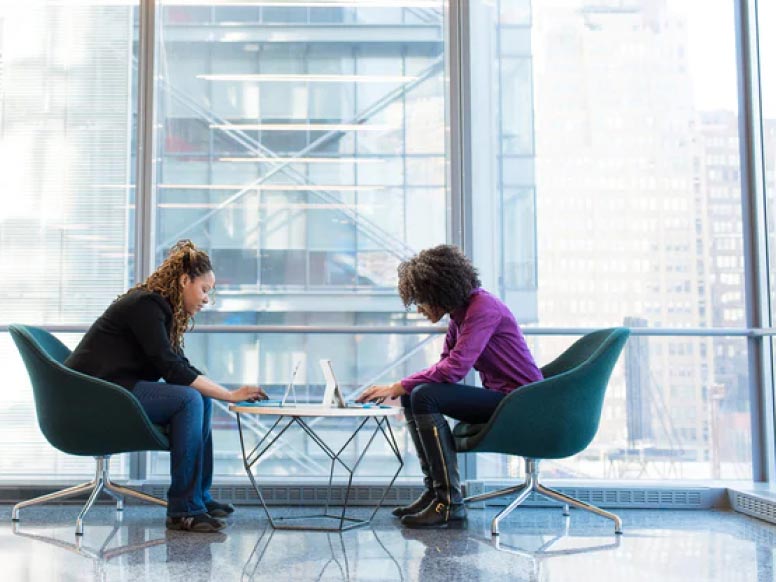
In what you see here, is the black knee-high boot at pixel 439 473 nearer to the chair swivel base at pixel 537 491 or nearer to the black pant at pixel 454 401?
the black pant at pixel 454 401

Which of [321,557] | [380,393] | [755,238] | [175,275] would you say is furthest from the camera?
[755,238]

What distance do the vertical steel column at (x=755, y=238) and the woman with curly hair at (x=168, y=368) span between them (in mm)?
2266

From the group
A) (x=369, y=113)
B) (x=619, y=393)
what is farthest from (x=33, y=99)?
(x=619, y=393)

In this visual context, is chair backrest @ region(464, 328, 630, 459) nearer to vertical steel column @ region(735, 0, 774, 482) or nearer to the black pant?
the black pant

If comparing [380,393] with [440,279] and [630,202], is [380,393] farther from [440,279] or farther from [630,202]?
[630,202]

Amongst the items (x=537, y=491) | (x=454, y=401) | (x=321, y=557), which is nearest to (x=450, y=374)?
(x=454, y=401)

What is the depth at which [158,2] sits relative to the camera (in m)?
4.10

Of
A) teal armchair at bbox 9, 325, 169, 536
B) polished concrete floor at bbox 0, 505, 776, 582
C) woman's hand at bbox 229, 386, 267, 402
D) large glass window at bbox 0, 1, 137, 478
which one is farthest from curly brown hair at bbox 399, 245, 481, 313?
large glass window at bbox 0, 1, 137, 478

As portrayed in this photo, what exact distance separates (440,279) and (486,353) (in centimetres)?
32

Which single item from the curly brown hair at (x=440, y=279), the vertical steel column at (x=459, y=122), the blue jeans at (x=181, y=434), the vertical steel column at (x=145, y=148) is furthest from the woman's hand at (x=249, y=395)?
the vertical steel column at (x=459, y=122)

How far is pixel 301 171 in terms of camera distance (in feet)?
13.5

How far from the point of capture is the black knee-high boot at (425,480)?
3305mm

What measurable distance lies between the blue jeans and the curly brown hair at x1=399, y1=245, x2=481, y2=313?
0.89 meters

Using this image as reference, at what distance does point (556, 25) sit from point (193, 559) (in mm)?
2918
